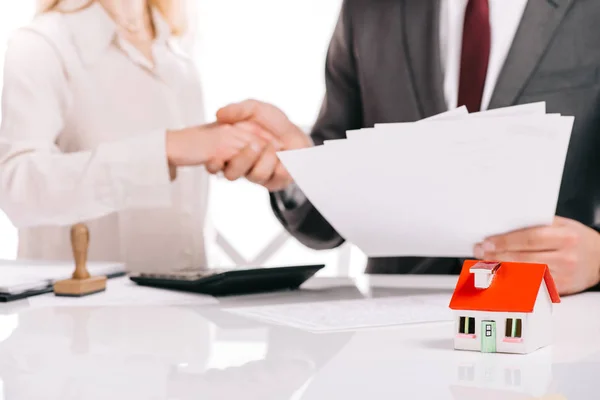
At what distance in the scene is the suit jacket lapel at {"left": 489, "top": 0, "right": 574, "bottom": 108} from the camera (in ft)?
3.70

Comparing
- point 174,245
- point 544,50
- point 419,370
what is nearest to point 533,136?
point 419,370

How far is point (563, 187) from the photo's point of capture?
3.80 feet

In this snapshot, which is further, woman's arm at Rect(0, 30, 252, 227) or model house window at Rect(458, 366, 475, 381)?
woman's arm at Rect(0, 30, 252, 227)

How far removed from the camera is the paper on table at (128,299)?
0.81 metres

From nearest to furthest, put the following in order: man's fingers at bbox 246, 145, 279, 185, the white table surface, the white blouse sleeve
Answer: the white table surface < man's fingers at bbox 246, 145, 279, 185 < the white blouse sleeve

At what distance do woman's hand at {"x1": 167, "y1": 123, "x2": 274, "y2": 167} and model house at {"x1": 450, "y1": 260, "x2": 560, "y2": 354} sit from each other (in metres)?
0.66

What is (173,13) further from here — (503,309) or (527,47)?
(503,309)

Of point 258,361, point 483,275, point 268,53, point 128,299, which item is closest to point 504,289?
point 483,275

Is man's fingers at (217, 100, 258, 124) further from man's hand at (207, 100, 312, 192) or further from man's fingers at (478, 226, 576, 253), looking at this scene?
man's fingers at (478, 226, 576, 253)

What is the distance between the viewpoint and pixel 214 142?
115cm

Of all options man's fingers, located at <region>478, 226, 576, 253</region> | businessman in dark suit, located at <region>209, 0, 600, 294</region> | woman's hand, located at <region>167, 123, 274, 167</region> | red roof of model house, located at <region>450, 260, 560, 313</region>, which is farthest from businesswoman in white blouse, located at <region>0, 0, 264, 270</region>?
red roof of model house, located at <region>450, 260, 560, 313</region>

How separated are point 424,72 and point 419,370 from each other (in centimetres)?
88

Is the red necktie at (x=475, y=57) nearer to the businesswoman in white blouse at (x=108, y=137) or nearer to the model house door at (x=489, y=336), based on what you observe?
the businesswoman in white blouse at (x=108, y=137)

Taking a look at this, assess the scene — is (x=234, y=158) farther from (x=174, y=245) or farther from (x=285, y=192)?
(x=174, y=245)
